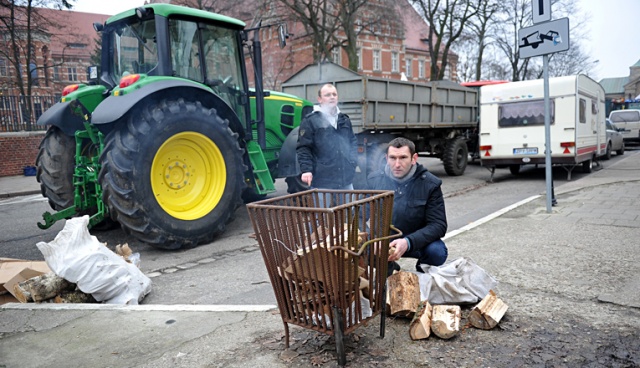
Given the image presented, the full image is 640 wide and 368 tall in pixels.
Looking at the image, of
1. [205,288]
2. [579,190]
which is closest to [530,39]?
[579,190]

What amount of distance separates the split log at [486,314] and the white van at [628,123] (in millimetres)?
23499

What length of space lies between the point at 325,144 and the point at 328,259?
2774 mm

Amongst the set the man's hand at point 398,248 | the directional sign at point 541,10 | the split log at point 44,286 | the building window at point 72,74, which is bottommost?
the split log at point 44,286

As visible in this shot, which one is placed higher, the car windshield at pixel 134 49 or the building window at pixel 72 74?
the building window at pixel 72 74

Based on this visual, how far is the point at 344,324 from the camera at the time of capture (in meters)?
2.67

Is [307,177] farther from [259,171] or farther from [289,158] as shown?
[289,158]

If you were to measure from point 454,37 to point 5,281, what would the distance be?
30.7 m

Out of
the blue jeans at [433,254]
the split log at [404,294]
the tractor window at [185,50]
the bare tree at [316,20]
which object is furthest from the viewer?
the bare tree at [316,20]

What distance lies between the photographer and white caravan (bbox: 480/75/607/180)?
1102 centimetres

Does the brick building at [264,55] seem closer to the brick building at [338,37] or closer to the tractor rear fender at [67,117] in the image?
the brick building at [338,37]

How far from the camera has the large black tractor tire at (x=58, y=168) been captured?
647 cm

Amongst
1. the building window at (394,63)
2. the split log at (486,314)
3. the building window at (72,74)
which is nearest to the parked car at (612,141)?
the split log at (486,314)

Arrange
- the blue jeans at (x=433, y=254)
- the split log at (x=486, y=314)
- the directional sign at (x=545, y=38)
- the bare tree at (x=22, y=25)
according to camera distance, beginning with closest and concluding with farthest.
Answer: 1. the split log at (x=486, y=314)
2. the blue jeans at (x=433, y=254)
3. the directional sign at (x=545, y=38)
4. the bare tree at (x=22, y=25)

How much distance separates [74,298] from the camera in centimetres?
397
